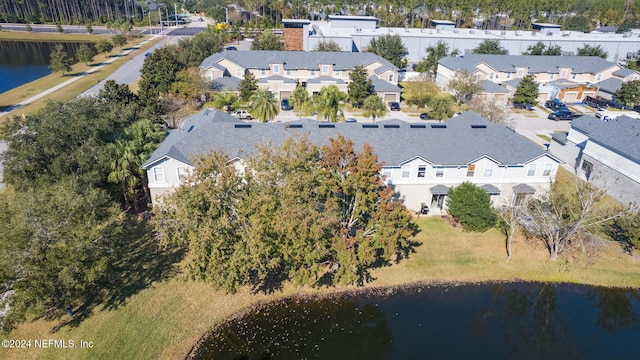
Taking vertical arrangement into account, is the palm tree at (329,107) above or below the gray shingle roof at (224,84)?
above

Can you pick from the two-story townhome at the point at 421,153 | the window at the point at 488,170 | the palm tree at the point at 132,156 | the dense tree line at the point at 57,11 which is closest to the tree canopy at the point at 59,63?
the palm tree at the point at 132,156

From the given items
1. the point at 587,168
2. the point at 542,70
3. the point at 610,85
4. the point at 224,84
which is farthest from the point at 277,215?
the point at 610,85

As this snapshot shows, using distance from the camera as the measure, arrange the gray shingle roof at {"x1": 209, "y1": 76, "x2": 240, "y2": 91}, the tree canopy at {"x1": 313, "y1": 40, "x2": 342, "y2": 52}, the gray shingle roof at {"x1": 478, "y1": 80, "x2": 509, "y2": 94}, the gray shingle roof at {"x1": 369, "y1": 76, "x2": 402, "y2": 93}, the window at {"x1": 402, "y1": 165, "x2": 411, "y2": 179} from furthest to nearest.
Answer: the tree canopy at {"x1": 313, "y1": 40, "x2": 342, "y2": 52} → the gray shingle roof at {"x1": 478, "y1": 80, "x2": 509, "y2": 94} → the gray shingle roof at {"x1": 369, "y1": 76, "x2": 402, "y2": 93} → the gray shingle roof at {"x1": 209, "y1": 76, "x2": 240, "y2": 91} → the window at {"x1": 402, "y1": 165, "x2": 411, "y2": 179}

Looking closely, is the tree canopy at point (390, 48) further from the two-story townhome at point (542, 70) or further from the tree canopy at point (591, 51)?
the tree canopy at point (591, 51)

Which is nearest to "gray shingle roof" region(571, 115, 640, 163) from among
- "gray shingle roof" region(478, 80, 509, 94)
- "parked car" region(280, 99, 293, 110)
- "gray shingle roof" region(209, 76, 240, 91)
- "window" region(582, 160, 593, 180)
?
"window" region(582, 160, 593, 180)

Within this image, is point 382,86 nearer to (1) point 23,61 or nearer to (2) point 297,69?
(2) point 297,69

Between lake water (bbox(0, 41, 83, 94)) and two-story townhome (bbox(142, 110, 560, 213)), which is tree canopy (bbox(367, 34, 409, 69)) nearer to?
two-story townhome (bbox(142, 110, 560, 213))
